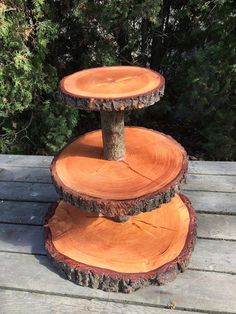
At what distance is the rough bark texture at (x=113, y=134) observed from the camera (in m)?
1.85

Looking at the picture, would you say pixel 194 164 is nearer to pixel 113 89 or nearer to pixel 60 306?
pixel 113 89

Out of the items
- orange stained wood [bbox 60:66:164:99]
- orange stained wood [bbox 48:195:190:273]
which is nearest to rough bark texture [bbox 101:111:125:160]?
orange stained wood [bbox 60:66:164:99]

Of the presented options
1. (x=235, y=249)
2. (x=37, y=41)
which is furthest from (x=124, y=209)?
(x=37, y=41)

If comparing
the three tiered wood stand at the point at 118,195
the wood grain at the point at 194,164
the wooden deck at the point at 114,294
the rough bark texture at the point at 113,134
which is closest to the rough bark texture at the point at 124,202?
the three tiered wood stand at the point at 118,195

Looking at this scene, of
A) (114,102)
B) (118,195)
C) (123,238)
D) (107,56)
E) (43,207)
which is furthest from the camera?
(107,56)

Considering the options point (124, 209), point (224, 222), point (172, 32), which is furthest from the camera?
point (172, 32)

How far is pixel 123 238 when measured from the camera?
2.02 meters

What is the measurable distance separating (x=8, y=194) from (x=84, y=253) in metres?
0.86

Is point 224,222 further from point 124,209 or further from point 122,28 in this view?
point 122,28

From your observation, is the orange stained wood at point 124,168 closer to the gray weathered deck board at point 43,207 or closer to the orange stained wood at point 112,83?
the orange stained wood at point 112,83

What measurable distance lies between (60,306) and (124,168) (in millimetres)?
675

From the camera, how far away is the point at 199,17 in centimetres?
359

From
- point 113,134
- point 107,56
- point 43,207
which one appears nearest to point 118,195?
point 113,134

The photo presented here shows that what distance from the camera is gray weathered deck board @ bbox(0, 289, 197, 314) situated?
1732 mm
